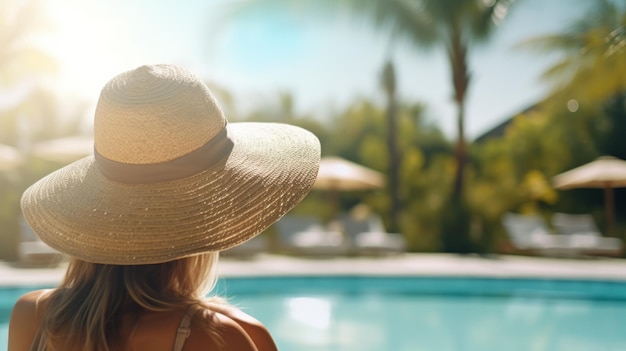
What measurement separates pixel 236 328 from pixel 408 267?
10.1 meters

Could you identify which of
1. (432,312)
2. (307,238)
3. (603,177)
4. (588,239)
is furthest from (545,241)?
(432,312)

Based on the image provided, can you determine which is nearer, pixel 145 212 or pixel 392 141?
pixel 145 212

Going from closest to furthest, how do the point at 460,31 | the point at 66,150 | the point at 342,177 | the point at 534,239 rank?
the point at 66,150
the point at 534,239
the point at 342,177
the point at 460,31

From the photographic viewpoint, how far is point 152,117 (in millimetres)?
1168

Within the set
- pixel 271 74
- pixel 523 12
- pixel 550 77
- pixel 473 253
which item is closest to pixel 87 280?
pixel 473 253

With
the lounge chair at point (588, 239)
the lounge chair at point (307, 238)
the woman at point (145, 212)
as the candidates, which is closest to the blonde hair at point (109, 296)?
the woman at point (145, 212)

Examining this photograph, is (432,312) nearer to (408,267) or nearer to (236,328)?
(408,267)

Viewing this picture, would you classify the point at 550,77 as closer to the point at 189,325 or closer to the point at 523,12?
the point at 523,12

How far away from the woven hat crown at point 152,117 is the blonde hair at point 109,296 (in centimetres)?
21

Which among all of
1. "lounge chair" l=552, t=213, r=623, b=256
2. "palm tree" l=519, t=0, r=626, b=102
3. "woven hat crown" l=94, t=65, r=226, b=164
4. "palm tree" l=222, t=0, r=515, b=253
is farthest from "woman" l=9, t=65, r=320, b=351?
"palm tree" l=519, t=0, r=626, b=102

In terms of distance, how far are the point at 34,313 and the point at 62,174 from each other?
0.35 meters

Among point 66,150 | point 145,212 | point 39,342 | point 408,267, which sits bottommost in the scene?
point 408,267

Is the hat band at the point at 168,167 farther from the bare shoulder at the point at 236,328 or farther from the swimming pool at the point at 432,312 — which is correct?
the swimming pool at the point at 432,312

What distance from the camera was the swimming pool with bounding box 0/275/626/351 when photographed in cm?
655
